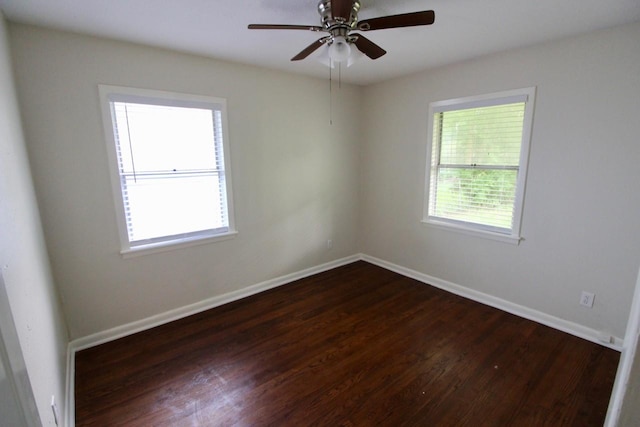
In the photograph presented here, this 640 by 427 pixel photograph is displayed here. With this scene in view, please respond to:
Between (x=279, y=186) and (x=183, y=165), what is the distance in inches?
41.2

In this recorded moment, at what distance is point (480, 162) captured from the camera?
298 centimetres

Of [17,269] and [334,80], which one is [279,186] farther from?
[17,269]

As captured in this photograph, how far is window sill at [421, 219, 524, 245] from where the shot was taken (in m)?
2.81

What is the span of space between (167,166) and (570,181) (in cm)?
346

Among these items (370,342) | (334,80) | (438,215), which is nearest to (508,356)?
(370,342)

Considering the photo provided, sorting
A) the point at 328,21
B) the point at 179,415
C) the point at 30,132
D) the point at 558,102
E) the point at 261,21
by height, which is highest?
the point at 261,21

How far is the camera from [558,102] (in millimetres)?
2426

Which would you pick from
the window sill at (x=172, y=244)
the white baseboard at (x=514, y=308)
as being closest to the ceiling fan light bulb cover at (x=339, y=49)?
the window sill at (x=172, y=244)

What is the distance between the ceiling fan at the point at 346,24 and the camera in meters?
1.53

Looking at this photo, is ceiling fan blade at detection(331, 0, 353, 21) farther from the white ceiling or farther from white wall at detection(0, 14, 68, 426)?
white wall at detection(0, 14, 68, 426)

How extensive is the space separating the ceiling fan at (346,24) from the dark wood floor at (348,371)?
7.13ft

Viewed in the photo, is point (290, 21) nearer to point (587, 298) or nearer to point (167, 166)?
point (167, 166)

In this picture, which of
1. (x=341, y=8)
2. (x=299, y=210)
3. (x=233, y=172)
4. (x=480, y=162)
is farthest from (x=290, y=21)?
(x=480, y=162)

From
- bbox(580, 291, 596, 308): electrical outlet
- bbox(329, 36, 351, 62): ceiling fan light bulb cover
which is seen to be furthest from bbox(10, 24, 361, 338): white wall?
bbox(580, 291, 596, 308): electrical outlet
